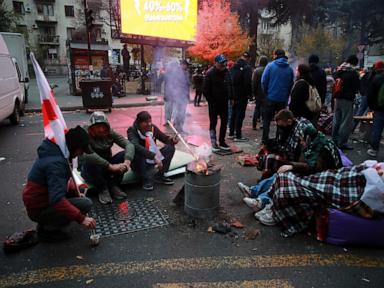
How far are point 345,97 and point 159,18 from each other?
12.3 m

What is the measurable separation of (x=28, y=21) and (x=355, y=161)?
49258 millimetres

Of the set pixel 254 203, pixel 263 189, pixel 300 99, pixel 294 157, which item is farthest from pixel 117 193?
pixel 300 99

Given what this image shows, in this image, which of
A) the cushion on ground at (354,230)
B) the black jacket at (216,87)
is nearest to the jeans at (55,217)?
the cushion on ground at (354,230)

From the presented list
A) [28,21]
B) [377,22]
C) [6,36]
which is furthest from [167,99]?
[28,21]

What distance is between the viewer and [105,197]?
421 centimetres

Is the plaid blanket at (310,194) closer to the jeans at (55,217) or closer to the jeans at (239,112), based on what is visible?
the jeans at (55,217)

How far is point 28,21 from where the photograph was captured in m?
44.9

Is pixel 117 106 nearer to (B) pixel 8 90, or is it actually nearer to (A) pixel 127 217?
(B) pixel 8 90

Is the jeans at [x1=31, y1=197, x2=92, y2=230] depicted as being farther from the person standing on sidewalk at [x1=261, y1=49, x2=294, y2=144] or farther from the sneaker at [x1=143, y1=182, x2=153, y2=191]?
the person standing on sidewalk at [x1=261, y1=49, x2=294, y2=144]

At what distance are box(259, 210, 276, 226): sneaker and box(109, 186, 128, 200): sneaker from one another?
5.88 feet

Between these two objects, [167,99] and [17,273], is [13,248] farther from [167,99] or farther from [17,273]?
[167,99]

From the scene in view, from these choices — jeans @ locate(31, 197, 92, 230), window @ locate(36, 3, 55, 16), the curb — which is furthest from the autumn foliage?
window @ locate(36, 3, 55, 16)

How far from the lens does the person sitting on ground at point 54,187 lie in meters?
2.91

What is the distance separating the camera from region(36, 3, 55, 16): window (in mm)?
45094
